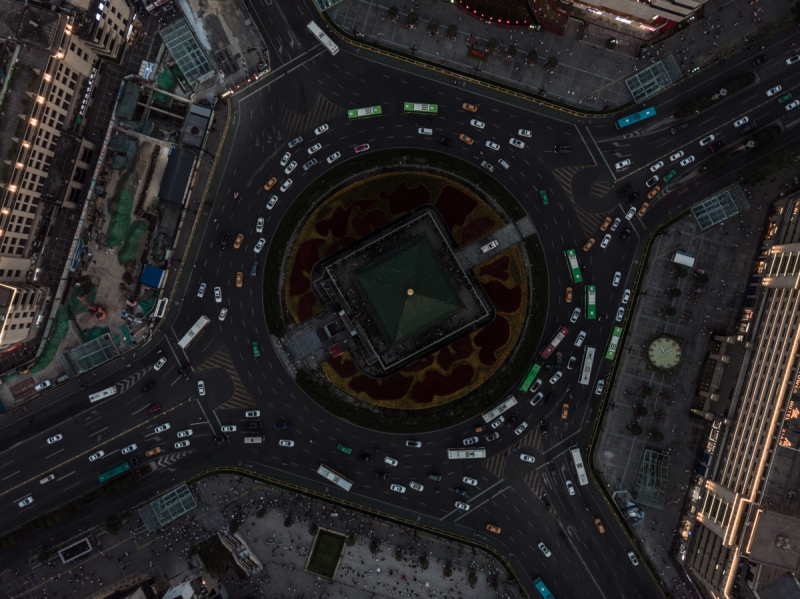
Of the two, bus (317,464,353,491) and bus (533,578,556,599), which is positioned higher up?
bus (317,464,353,491)

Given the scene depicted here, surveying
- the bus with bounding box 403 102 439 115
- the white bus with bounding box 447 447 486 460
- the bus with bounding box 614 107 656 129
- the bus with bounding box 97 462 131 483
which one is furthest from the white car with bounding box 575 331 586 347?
the bus with bounding box 97 462 131 483

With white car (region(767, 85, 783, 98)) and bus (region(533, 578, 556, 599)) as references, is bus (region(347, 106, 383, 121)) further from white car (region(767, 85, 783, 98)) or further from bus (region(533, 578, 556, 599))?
bus (region(533, 578, 556, 599))

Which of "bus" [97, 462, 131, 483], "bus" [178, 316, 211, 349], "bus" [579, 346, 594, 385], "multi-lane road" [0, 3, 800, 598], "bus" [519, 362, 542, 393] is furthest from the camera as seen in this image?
"multi-lane road" [0, 3, 800, 598]

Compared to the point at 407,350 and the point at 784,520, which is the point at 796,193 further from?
the point at 407,350

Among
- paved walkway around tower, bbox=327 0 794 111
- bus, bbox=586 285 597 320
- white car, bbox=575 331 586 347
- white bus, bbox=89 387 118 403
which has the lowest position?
white bus, bbox=89 387 118 403

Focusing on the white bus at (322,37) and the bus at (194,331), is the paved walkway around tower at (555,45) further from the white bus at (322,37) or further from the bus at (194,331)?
the bus at (194,331)

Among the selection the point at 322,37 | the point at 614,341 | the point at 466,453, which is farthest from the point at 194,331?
the point at 614,341

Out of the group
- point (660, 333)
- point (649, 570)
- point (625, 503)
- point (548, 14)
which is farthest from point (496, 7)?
point (649, 570)
